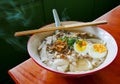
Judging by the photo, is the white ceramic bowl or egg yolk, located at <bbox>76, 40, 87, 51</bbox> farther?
egg yolk, located at <bbox>76, 40, 87, 51</bbox>

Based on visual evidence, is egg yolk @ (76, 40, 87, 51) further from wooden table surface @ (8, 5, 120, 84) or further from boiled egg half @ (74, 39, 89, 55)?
wooden table surface @ (8, 5, 120, 84)

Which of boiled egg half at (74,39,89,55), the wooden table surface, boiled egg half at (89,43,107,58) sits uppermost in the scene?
boiled egg half at (74,39,89,55)

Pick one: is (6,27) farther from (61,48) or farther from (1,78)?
(61,48)

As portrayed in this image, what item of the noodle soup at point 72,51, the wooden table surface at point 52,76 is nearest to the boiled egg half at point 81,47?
the noodle soup at point 72,51

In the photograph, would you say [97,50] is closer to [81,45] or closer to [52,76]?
[81,45]

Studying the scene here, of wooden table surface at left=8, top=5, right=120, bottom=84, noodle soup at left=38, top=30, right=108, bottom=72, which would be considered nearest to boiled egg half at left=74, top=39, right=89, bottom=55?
noodle soup at left=38, top=30, right=108, bottom=72

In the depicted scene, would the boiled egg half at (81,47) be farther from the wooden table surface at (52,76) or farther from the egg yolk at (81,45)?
the wooden table surface at (52,76)

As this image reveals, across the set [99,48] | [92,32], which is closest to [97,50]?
[99,48]
